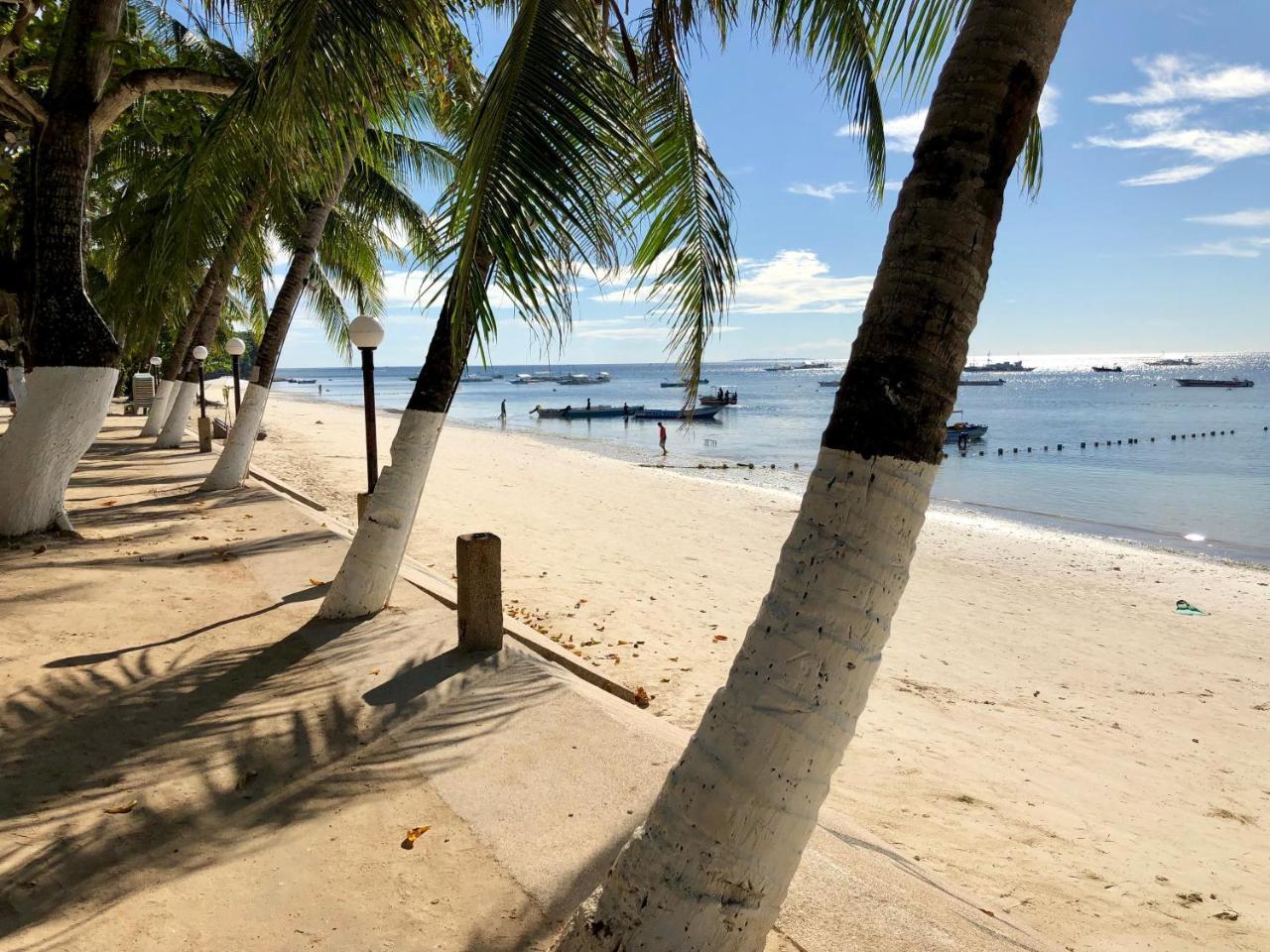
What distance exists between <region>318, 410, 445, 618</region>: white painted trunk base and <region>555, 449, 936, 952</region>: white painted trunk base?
13.6 ft

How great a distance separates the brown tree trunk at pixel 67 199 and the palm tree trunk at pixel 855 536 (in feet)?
23.5

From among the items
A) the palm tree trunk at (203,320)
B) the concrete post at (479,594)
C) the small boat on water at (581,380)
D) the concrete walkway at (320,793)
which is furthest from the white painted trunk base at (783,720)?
the small boat on water at (581,380)

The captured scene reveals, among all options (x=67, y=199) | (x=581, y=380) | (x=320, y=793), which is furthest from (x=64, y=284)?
(x=581, y=380)

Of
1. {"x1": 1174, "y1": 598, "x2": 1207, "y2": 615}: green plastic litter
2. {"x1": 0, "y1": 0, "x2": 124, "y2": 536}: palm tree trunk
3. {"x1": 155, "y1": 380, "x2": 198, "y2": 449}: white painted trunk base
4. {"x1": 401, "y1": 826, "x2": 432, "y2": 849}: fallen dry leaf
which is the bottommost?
{"x1": 1174, "y1": 598, "x2": 1207, "y2": 615}: green plastic litter

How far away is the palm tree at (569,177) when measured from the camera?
10.4 feet

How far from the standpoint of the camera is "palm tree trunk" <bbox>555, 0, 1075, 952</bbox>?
1.92 meters

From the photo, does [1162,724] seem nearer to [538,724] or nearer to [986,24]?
[538,724]

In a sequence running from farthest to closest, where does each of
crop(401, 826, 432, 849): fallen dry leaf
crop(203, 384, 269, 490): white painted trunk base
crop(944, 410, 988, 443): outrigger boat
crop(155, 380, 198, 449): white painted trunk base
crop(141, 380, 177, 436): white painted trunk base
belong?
crop(944, 410, 988, 443): outrigger boat, crop(141, 380, 177, 436): white painted trunk base, crop(155, 380, 198, 449): white painted trunk base, crop(203, 384, 269, 490): white painted trunk base, crop(401, 826, 432, 849): fallen dry leaf

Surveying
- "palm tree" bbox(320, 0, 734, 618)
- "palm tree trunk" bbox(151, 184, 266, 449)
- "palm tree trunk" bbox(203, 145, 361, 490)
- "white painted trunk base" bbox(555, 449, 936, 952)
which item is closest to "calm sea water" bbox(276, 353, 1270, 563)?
"palm tree" bbox(320, 0, 734, 618)

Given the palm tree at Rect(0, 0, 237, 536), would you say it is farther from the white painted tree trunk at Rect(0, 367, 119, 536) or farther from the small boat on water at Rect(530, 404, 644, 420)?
the small boat on water at Rect(530, 404, 644, 420)

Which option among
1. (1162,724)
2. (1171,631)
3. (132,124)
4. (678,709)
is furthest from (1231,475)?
(132,124)

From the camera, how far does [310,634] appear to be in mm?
5543

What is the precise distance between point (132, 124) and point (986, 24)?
1290 centimetres

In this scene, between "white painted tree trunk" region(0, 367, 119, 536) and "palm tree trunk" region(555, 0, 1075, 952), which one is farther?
"white painted tree trunk" region(0, 367, 119, 536)
